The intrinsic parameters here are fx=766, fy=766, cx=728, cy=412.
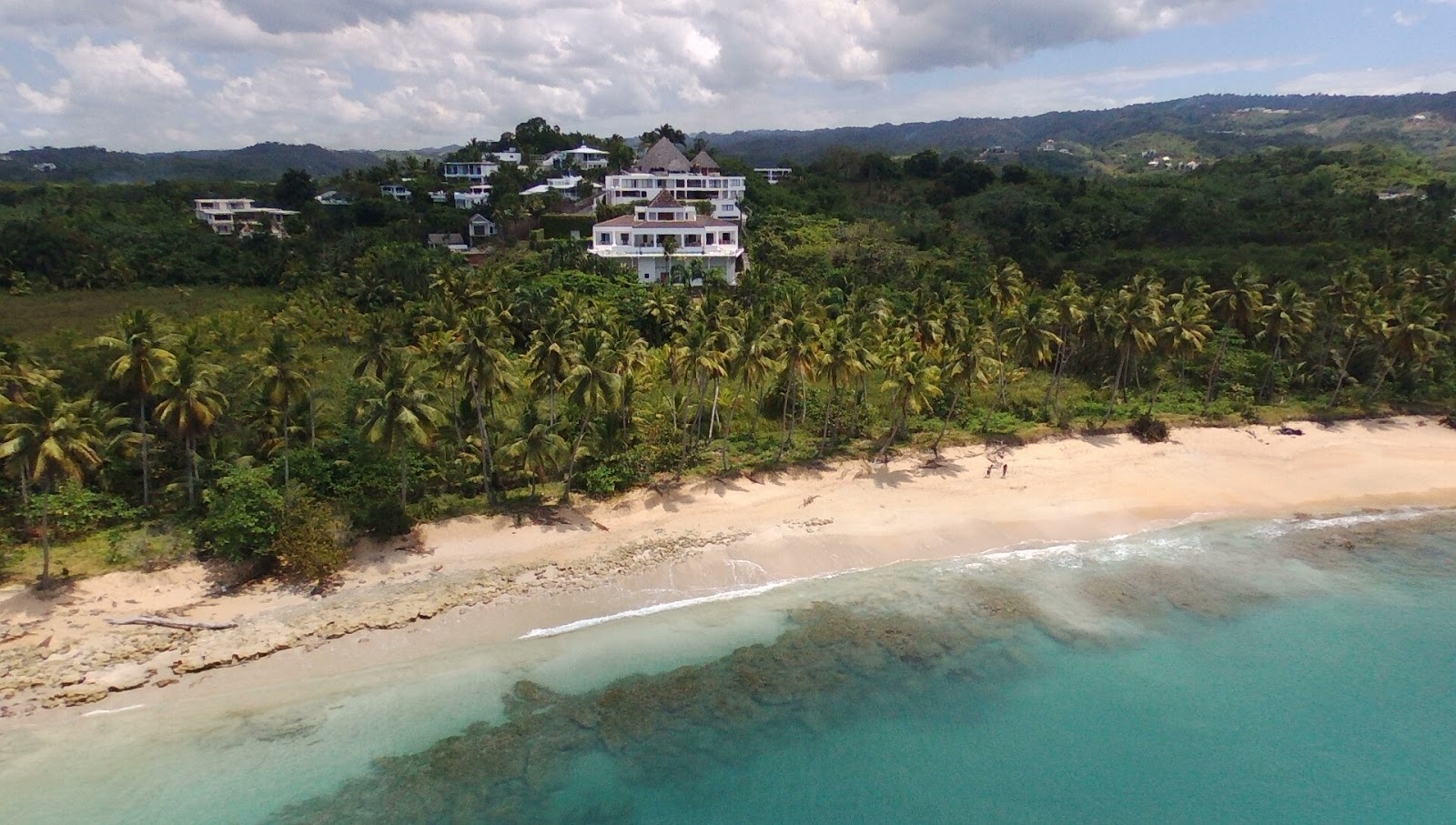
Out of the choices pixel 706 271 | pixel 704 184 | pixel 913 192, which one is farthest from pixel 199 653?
pixel 913 192

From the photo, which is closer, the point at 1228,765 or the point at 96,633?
the point at 1228,765

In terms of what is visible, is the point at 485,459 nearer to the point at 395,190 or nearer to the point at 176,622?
the point at 176,622

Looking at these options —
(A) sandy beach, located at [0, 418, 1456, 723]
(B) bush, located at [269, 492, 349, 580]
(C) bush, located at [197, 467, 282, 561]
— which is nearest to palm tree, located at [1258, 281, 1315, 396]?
(A) sandy beach, located at [0, 418, 1456, 723]

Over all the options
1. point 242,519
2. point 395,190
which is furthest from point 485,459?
point 395,190

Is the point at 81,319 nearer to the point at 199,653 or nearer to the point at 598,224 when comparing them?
the point at 598,224

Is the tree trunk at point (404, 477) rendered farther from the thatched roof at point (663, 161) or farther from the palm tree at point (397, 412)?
the thatched roof at point (663, 161)

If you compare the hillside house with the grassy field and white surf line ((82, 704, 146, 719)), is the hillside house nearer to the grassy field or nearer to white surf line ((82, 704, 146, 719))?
the grassy field

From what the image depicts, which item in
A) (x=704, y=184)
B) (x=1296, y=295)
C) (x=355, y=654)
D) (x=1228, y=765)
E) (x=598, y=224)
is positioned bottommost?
(x=1228, y=765)
